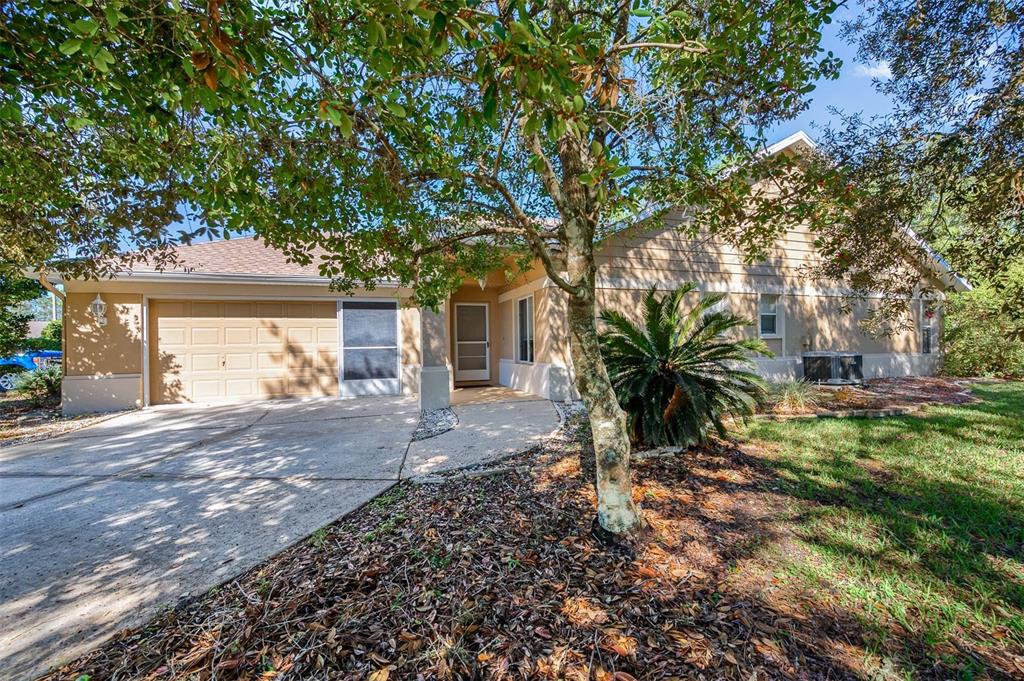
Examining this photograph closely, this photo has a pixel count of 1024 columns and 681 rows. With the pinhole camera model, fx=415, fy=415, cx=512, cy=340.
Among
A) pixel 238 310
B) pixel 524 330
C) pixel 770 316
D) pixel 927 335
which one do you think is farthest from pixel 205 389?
pixel 927 335

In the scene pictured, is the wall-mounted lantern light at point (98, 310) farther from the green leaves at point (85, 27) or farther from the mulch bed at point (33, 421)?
the green leaves at point (85, 27)

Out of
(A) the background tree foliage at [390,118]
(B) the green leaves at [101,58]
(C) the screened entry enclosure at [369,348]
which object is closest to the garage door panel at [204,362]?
(C) the screened entry enclosure at [369,348]

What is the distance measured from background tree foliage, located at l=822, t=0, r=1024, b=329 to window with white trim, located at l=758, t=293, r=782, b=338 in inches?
226

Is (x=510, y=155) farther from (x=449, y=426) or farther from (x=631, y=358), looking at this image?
(x=449, y=426)

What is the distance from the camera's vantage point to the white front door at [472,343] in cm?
1180

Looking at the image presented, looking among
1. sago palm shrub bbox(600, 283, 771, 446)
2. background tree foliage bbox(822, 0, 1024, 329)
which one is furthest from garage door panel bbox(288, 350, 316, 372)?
background tree foliage bbox(822, 0, 1024, 329)

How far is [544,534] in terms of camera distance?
121 inches

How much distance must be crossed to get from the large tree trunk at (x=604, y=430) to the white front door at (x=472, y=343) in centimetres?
885

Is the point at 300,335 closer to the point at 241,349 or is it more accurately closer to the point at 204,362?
the point at 241,349

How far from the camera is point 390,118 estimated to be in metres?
2.52

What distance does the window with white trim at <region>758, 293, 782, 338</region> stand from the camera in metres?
10.7

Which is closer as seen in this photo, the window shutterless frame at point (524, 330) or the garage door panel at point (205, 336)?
the garage door panel at point (205, 336)

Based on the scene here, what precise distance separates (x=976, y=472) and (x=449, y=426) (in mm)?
6271

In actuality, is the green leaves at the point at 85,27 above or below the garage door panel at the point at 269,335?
above
